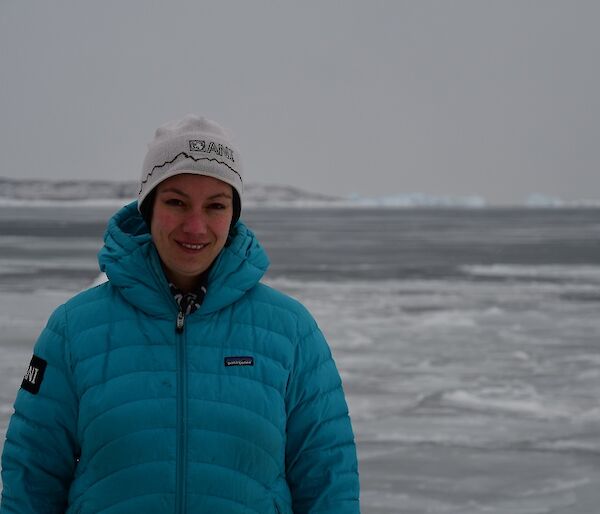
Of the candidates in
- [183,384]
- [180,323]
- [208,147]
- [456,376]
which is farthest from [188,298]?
[456,376]

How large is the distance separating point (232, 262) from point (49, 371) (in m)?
0.36

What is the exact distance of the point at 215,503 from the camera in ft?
5.16

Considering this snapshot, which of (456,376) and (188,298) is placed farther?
(456,376)

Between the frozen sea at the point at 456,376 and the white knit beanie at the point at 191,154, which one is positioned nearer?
the white knit beanie at the point at 191,154

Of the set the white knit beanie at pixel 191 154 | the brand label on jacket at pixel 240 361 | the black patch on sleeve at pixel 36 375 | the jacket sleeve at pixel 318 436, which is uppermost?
the white knit beanie at pixel 191 154


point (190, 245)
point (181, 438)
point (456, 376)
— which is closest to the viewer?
point (181, 438)

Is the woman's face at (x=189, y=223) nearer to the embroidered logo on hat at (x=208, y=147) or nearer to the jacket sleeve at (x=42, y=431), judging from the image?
the embroidered logo on hat at (x=208, y=147)

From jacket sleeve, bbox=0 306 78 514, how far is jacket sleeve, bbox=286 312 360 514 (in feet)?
1.24

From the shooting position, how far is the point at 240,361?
1.62 metres

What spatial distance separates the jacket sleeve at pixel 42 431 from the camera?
1.62 metres

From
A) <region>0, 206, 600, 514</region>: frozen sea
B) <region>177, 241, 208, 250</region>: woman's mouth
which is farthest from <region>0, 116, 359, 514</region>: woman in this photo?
<region>0, 206, 600, 514</region>: frozen sea

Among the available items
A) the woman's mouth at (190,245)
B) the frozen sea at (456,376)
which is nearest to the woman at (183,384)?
the woman's mouth at (190,245)

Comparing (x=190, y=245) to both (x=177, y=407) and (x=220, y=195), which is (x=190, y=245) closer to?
(x=220, y=195)

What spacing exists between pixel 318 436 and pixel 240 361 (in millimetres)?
198
